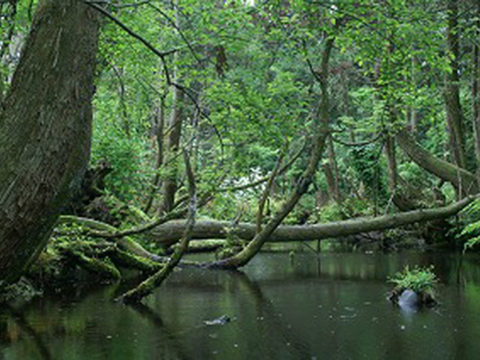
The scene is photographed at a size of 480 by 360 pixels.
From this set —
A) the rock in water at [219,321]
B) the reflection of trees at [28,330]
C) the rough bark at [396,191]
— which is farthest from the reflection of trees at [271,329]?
the rough bark at [396,191]

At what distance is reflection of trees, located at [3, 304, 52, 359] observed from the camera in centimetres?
615

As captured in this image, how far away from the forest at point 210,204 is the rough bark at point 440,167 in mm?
56

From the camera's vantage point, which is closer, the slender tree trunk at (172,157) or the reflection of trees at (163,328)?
the reflection of trees at (163,328)

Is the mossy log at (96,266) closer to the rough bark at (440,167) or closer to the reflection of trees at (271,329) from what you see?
the reflection of trees at (271,329)

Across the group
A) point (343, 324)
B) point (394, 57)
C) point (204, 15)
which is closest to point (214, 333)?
point (343, 324)

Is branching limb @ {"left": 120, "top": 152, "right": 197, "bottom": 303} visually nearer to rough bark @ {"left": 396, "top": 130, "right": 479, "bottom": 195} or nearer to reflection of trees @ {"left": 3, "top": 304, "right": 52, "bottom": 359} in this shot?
reflection of trees @ {"left": 3, "top": 304, "right": 52, "bottom": 359}

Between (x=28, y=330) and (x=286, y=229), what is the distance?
8230mm

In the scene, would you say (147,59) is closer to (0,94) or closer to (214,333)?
(214,333)

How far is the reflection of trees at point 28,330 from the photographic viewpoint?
6.15m

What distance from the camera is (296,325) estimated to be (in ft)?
24.1

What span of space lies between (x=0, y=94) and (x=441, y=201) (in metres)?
15.0

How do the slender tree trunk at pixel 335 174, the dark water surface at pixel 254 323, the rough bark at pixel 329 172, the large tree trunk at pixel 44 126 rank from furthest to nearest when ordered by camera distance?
the rough bark at pixel 329 172 < the slender tree trunk at pixel 335 174 < the dark water surface at pixel 254 323 < the large tree trunk at pixel 44 126

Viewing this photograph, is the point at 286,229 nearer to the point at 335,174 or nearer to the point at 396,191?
the point at 396,191

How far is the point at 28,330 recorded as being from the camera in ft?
23.3
